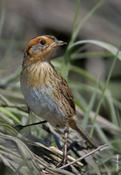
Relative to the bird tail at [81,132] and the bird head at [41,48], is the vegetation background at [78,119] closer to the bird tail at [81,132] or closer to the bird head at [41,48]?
the bird tail at [81,132]

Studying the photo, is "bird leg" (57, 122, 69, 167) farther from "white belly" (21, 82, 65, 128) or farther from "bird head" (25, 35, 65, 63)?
"bird head" (25, 35, 65, 63)

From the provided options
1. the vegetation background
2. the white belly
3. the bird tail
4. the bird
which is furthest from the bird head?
the bird tail

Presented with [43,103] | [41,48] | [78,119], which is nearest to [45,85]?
[43,103]

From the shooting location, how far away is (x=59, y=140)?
20.5ft

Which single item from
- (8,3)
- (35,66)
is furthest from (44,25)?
(35,66)

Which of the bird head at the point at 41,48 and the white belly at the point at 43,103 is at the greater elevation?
the bird head at the point at 41,48

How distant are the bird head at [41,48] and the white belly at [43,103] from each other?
24 centimetres

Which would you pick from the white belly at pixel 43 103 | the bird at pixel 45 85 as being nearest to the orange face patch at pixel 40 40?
the bird at pixel 45 85

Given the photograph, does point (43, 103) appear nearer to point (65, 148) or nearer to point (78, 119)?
point (65, 148)

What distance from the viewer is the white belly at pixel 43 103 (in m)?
5.82

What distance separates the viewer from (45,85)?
19.6 ft

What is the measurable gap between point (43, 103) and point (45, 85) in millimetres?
152

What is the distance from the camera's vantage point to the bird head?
19.6 feet

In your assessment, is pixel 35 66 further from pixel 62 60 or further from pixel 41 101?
pixel 62 60
